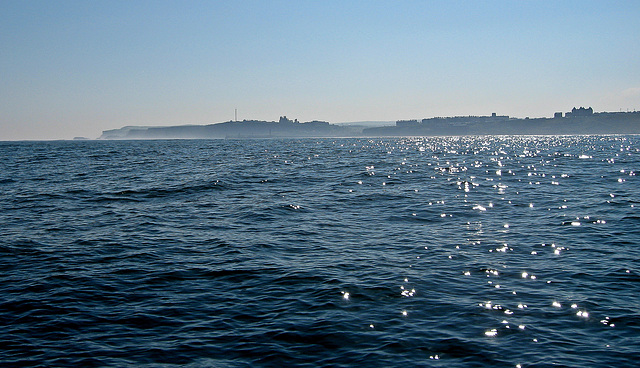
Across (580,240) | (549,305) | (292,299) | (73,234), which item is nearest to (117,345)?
(292,299)

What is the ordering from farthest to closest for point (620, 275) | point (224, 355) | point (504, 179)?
point (504, 179) → point (620, 275) → point (224, 355)

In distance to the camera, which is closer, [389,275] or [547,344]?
[547,344]

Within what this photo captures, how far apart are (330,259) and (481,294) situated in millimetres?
5270

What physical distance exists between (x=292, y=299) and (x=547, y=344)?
588cm

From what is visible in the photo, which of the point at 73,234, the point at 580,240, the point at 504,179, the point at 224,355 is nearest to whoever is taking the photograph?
the point at 224,355

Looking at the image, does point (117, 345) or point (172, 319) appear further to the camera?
point (172, 319)

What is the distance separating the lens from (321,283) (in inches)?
541

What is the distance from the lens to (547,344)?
991 cm

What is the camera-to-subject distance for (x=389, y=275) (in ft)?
47.3

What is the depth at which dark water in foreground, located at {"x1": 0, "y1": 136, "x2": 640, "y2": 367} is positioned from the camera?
32.0 feet

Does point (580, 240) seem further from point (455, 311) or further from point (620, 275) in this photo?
point (455, 311)

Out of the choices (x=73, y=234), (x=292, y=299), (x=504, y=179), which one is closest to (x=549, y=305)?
(x=292, y=299)

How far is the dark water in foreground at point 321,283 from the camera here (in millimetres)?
9750

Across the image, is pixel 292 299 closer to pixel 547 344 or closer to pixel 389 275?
pixel 389 275
